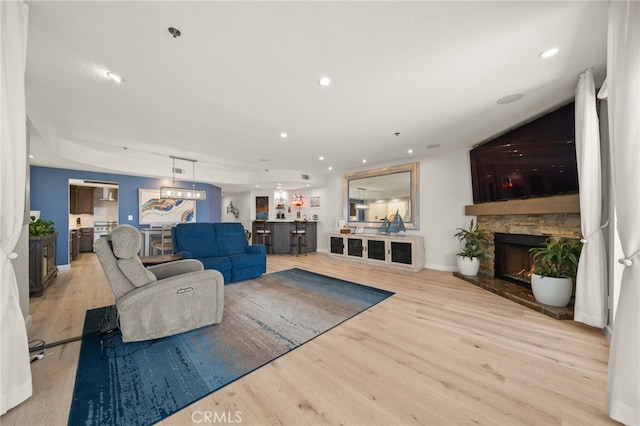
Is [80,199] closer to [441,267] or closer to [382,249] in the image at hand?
[382,249]

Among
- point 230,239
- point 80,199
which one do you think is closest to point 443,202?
point 230,239

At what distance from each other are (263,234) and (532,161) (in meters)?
6.45

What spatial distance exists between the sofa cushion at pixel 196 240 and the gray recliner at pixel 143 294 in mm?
1780

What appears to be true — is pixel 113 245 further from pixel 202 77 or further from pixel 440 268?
pixel 440 268

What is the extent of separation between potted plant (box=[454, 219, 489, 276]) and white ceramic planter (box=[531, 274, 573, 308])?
1.35 meters

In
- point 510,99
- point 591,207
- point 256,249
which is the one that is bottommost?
point 256,249

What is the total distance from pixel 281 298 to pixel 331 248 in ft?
11.3

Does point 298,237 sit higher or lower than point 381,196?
lower

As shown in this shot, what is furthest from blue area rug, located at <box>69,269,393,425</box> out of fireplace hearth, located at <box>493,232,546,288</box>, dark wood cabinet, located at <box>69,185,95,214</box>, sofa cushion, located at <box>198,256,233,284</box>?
dark wood cabinet, located at <box>69,185,95,214</box>

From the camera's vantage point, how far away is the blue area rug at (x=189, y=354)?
145 centimetres

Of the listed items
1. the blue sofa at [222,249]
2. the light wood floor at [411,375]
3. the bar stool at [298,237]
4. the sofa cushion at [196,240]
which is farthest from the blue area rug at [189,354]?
the bar stool at [298,237]

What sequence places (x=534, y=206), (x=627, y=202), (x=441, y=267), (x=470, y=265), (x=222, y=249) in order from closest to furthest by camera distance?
(x=627, y=202)
(x=534, y=206)
(x=470, y=265)
(x=222, y=249)
(x=441, y=267)

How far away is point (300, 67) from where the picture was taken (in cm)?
212

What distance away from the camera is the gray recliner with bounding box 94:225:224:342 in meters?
2.08
